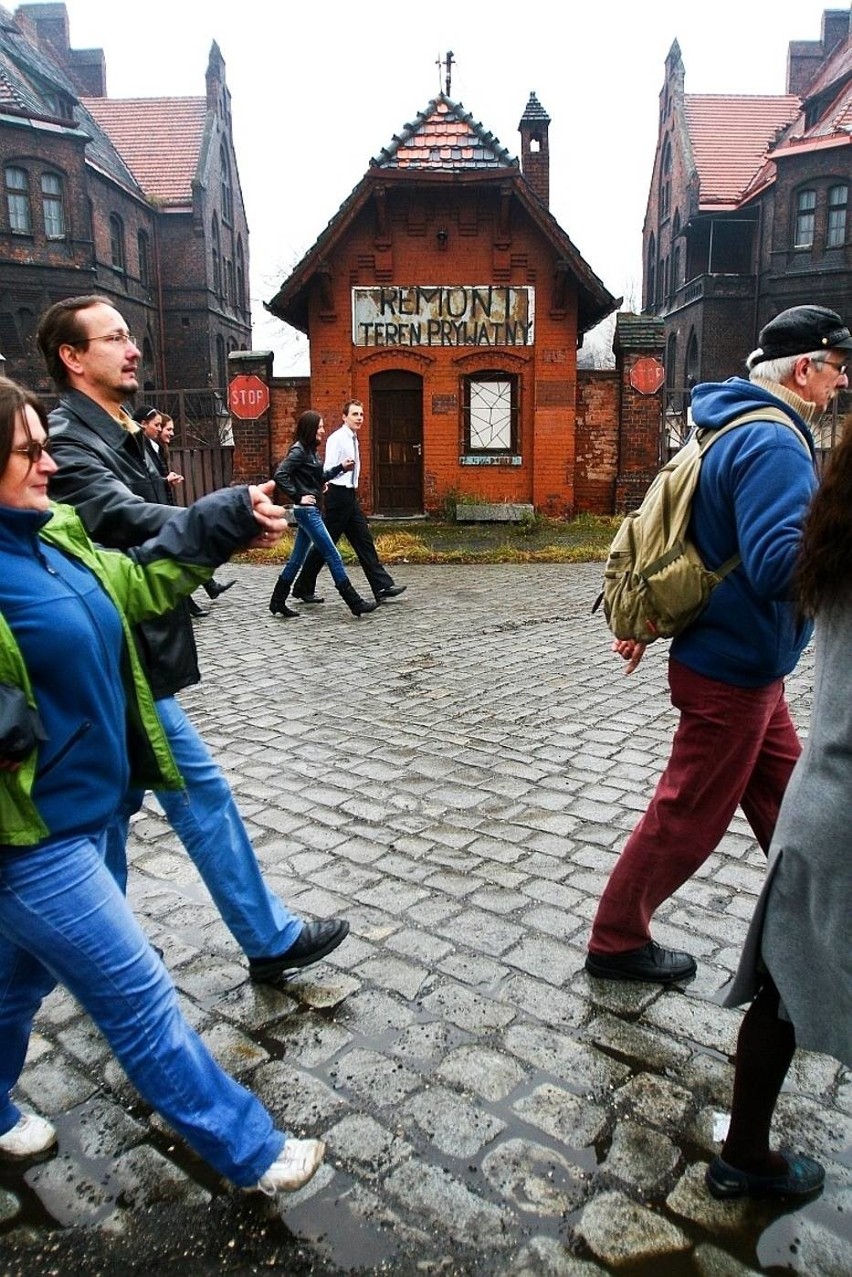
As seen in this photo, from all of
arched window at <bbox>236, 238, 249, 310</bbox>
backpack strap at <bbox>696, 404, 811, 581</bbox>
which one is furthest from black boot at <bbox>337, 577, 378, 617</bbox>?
arched window at <bbox>236, 238, 249, 310</bbox>

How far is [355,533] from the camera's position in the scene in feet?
33.6

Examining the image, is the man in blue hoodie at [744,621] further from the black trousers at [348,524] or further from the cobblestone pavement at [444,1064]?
the black trousers at [348,524]

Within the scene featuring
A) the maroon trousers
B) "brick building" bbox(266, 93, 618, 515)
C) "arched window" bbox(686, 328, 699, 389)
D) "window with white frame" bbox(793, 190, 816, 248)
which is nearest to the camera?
the maroon trousers

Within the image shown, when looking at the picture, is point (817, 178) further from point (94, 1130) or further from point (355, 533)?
point (94, 1130)

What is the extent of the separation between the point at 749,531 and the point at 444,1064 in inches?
66.2

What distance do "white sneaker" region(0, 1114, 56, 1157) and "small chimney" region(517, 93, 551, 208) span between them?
70.6 feet

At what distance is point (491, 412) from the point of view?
19.1 meters

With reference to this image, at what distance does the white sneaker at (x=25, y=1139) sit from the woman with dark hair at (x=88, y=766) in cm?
37

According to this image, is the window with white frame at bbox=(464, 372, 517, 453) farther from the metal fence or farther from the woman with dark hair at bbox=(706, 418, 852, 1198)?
the woman with dark hair at bbox=(706, 418, 852, 1198)

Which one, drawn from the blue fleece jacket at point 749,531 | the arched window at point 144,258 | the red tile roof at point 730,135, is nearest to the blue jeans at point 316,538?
the blue fleece jacket at point 749,531

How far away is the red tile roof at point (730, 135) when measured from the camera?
3278cm

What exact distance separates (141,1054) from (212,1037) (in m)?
0.95

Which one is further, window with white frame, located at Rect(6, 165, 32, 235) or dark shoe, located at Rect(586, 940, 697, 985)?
window with white frame, located at Rect(6, 165, 32, 235)

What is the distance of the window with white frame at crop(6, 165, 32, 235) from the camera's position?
28203mm
